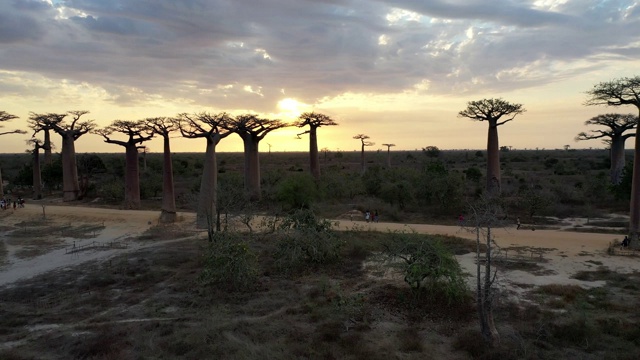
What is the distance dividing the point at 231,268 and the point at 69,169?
62.4 feet

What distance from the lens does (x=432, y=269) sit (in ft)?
27.0

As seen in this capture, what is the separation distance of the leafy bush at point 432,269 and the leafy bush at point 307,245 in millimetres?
2649

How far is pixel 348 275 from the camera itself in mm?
10219

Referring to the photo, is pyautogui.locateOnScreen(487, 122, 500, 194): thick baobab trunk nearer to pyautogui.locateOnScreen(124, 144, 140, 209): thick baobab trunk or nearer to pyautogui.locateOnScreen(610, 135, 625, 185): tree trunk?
pyautogui.locateOnScreen(610, 135, 625, 185): tree trunk

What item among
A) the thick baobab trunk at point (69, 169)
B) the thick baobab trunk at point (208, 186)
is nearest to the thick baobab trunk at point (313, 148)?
the thick baobab trunk at point (208, 186)

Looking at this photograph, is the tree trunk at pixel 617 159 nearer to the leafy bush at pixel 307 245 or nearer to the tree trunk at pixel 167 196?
the leafy bush at pixel 307 245

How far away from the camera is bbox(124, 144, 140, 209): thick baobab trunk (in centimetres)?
2044

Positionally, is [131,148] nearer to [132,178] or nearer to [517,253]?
[132,178]

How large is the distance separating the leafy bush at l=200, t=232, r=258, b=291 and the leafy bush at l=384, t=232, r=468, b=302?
9.75ft

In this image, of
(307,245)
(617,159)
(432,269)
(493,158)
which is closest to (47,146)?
(307,245)

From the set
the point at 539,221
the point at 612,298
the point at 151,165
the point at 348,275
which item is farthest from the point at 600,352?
the point at 151,165

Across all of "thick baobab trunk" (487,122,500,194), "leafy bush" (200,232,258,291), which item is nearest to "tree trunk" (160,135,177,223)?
"leafy bush" (200,232,258,291)

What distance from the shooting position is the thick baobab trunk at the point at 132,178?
20.4m

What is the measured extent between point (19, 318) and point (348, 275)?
6374mm
